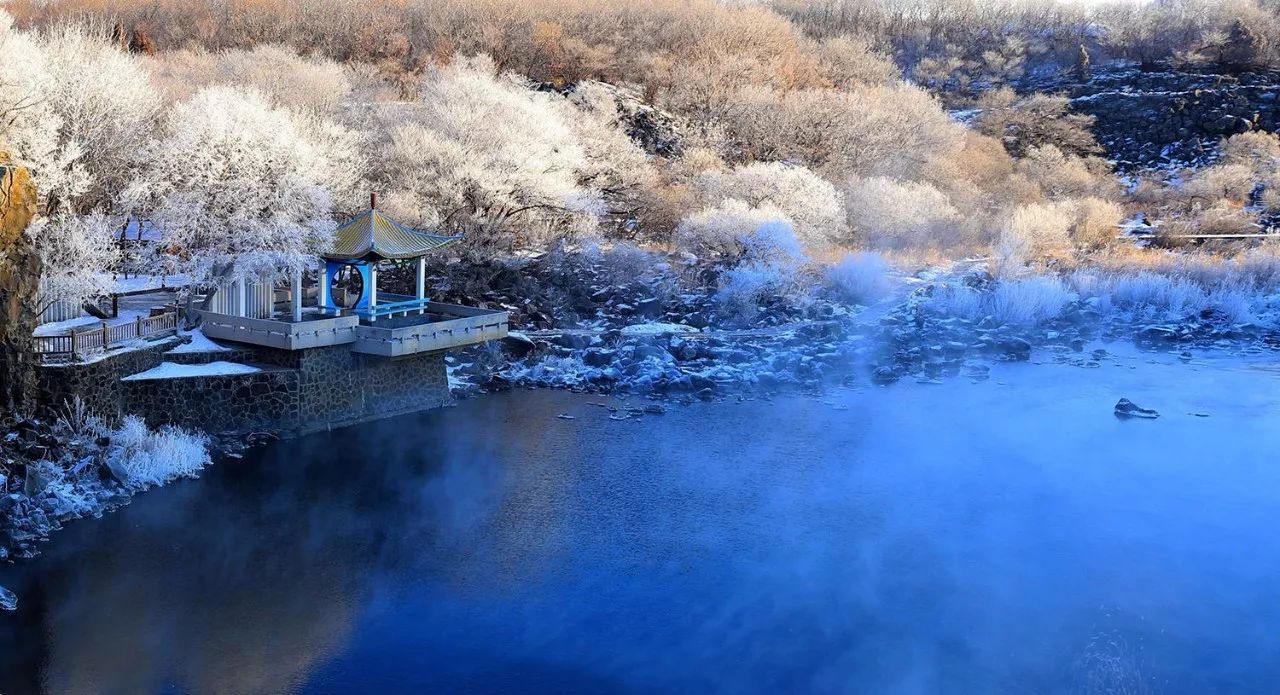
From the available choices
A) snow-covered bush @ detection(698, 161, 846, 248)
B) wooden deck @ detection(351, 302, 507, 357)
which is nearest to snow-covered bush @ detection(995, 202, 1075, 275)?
snow-covered bush @ detection(698, 161, 846, 248)

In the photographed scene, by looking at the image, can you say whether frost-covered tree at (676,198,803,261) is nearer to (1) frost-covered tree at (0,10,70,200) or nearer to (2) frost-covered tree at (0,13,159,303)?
(2) frost-covered tree at (0,13,159,303)

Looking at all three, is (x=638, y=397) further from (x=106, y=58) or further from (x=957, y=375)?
(x=106, y=58)

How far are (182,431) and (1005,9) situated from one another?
272 ft

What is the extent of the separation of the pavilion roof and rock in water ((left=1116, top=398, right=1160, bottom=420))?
14.9 m

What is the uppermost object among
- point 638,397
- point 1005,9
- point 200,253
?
point 1005,9

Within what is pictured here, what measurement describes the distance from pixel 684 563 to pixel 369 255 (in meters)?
10.4

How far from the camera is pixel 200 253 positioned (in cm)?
2333

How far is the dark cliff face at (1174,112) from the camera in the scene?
205 feet

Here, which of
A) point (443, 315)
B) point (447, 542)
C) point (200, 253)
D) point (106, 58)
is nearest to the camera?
point (447, 542)

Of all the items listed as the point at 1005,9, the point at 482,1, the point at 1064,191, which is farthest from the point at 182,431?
the point at 1005,9

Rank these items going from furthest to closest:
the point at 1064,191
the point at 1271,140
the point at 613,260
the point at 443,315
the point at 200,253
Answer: the point at 1271,140, the point at 1064,191, the point at 613,260, the point at 443,315, the point at 200,253

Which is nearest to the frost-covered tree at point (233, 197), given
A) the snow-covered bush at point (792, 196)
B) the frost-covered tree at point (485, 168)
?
the frost-covered tree at point (485, 168)

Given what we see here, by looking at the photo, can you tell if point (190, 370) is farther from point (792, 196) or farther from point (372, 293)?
point (792, 196)

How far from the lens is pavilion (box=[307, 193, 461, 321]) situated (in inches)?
949
